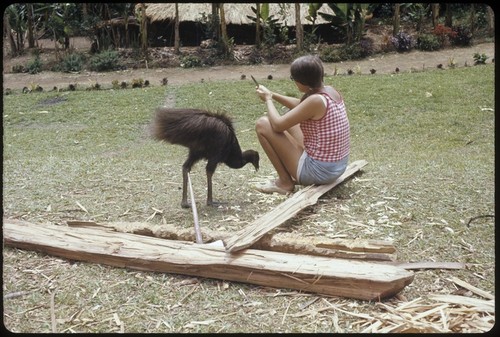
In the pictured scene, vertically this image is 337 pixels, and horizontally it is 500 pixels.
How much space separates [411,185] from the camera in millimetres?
4719

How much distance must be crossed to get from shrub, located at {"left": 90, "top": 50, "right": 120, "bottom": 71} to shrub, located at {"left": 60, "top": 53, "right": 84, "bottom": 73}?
0.40m

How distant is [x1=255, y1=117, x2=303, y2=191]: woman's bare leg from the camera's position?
4.55 metres

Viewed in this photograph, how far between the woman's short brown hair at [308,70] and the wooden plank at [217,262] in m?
1.61

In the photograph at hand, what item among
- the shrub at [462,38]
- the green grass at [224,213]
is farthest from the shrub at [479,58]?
the green grass at [224,213]

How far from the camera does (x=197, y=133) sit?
166 inches

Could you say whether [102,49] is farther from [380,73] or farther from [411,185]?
[411,185]

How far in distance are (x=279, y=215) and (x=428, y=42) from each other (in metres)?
12.8

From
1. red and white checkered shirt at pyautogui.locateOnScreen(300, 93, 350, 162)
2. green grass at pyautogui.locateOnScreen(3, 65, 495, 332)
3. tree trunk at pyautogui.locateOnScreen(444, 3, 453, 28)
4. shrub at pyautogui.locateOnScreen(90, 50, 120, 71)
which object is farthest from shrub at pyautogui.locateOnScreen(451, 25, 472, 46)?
red and white checkered shirt at pyautogui.locateOnScreen(300, 93, 350, 162)

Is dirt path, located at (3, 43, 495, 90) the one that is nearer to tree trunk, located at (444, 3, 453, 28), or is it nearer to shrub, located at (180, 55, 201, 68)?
shrub, located at (180, 55, 201, 68)

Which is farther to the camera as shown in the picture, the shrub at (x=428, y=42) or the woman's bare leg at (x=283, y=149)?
the shrub at (x=428, y=42)

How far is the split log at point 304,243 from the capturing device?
3160 millimetres

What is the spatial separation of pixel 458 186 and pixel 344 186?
92 centimetres

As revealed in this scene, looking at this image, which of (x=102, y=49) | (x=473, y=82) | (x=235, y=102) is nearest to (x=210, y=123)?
(x=235, y=102)

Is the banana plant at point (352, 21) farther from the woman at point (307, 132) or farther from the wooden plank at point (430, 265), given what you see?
the wooden plank at point (430, 265)
